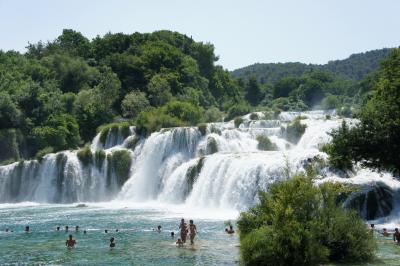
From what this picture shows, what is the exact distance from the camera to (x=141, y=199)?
49000 mm

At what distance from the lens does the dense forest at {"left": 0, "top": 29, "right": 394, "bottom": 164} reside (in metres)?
61.6

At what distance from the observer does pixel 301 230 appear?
18562 mm

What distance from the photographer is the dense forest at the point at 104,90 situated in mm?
61634

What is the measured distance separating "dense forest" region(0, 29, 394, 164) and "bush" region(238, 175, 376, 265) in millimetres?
36167

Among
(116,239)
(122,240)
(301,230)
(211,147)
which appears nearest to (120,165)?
(211,147)

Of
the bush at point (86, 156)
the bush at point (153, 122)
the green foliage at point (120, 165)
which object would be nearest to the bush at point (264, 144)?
the bush at point (153, 122)

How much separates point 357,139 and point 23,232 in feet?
63.9

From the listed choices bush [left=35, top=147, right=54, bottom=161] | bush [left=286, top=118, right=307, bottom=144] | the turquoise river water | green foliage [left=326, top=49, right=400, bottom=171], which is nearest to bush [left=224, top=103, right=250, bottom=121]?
bush [left=35, top=147, right=54, bottom=161]

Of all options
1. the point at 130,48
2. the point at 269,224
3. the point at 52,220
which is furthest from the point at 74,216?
the point at 130,48

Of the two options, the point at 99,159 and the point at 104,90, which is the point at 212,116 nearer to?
the point at 104,90

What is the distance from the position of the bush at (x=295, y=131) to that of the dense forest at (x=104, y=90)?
31.3ft

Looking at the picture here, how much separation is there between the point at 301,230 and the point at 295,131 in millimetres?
32413

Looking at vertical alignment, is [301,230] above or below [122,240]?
above

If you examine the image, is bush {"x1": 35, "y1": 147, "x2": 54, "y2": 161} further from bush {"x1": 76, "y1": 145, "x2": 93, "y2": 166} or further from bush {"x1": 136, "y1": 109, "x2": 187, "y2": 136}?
bush {"x1": 136, "y1": 109, "x2": 187, "y2": 136}
